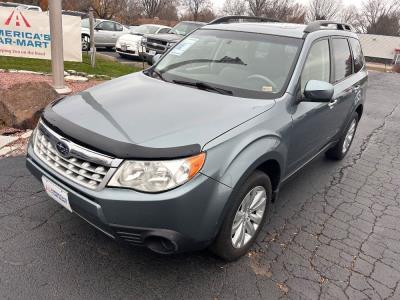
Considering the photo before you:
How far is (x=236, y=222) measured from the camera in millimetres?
2715

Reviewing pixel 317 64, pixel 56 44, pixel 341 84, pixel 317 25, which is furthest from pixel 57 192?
pixel 56 44

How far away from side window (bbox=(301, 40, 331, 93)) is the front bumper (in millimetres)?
1561

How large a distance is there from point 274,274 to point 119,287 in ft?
3.82

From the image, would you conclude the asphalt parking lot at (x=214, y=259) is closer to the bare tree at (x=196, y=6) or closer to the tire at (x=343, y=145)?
the tire at (x=343, y=145)

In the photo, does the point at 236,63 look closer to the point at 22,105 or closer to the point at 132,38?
the point at 22,105

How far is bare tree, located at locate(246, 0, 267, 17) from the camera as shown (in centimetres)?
4861

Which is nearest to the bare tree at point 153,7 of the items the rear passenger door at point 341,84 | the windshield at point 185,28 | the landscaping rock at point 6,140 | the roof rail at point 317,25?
the windshield at point 185,28

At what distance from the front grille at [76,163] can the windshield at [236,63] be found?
51.3 inches

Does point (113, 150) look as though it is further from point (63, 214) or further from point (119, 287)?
point (63, 214)

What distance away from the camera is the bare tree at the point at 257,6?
48612mm

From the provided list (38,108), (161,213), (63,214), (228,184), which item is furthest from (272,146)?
(38,108)

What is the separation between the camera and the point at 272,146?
Answer: 2777 mm

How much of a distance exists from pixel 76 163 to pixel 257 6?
50.8 meters

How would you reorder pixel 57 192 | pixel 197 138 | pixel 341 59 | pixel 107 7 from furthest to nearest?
pixel 107 7 < pixel 341 59 < pixel 57 192 < pixel 197 138
